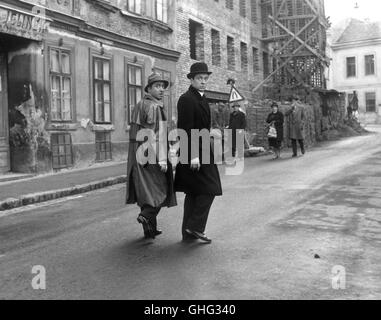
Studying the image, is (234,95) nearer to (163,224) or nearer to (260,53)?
(163,224)

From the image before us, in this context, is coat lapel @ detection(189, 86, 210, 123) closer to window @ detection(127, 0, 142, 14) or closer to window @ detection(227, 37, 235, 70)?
window @ detection(127, 0, 142, 14)

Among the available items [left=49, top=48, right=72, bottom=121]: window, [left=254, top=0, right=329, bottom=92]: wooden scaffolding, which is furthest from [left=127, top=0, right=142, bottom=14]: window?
[left=254, top=0, right=329, bottom=92]: wooden scaffolding

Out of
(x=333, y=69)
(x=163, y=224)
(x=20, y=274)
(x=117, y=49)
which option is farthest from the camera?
(x=333, y=69)

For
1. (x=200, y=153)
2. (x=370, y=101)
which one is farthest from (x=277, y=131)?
(x=370, y=101)

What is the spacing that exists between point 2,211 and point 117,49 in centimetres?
885

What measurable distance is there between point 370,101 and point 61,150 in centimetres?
4395

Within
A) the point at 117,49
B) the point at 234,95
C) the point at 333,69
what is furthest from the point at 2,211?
the point at 333,69

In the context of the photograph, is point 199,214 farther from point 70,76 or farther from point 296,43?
point 296,43

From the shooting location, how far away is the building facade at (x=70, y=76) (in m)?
12.7

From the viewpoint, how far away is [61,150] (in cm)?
1389

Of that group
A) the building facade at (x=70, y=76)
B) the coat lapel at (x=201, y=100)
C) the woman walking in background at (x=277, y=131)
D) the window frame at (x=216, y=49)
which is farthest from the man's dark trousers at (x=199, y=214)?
the window frame at (x=216, y=49)

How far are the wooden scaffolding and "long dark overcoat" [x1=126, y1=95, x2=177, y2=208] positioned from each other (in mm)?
22551

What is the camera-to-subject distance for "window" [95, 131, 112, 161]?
50.9ft
